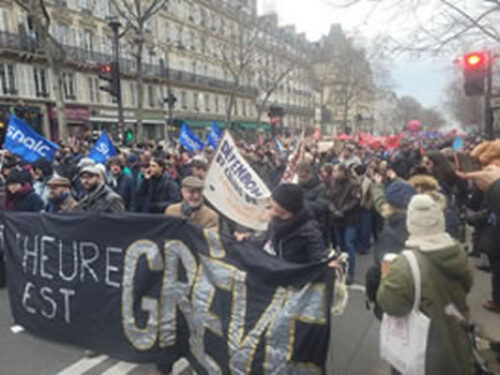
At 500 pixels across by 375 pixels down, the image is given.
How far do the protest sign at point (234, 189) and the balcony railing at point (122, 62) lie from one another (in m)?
24.7

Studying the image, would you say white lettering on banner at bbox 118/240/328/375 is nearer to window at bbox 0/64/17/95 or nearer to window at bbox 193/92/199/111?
window at bbox 0/64/17/95

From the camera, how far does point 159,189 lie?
576 cm

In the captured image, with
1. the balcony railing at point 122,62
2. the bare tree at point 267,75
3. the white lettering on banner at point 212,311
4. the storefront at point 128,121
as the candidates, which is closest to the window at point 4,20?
the balcony railing at point 122,62

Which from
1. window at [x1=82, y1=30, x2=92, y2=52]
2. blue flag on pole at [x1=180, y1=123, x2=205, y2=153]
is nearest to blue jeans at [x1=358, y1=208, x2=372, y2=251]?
blue flag on pole at [x1=180, y1=123, x2=205, y2=153]

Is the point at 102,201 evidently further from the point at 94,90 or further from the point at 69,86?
the point at 94,90

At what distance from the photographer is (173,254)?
3078mm

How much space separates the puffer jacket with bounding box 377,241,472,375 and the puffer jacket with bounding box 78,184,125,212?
3080 millimetres

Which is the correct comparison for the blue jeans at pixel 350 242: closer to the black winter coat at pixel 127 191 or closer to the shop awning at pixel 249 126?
the black winter coat at pixel 127 191

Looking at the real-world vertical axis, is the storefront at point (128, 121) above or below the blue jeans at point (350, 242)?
above

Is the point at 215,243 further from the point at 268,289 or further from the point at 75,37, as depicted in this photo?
the point at 75,37

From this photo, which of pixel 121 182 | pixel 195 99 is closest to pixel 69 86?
pixel 195 99

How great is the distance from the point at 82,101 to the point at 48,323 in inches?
1124

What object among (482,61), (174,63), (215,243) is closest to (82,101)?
(174,63)

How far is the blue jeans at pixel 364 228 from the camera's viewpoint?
22.7 feet
